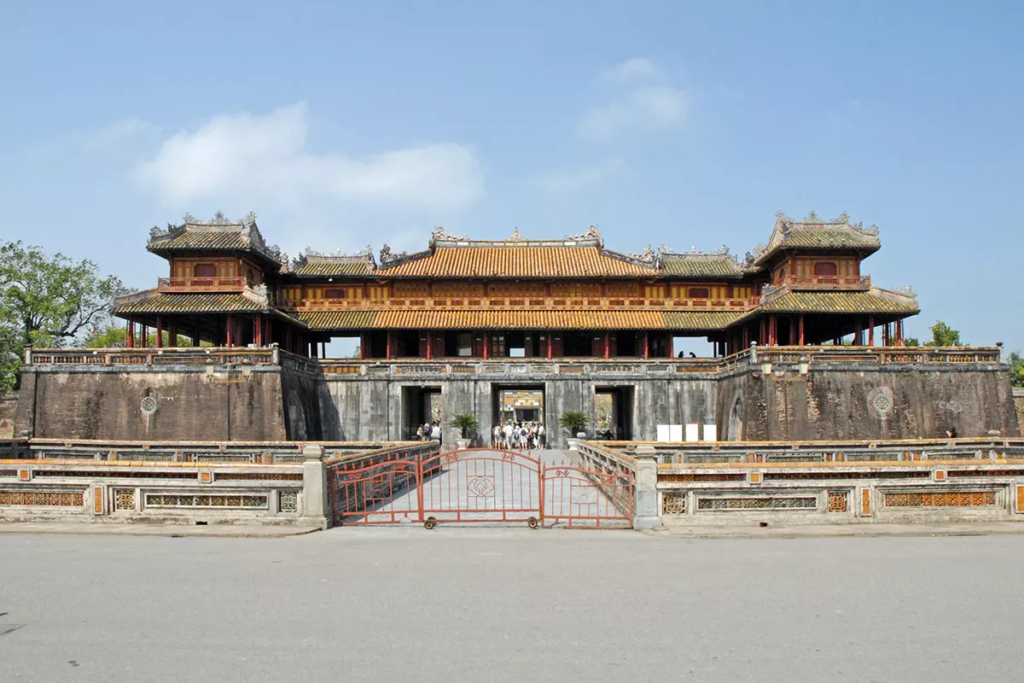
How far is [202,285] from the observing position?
120 feet

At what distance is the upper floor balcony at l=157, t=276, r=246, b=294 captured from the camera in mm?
36375

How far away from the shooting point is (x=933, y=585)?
8.52 metres

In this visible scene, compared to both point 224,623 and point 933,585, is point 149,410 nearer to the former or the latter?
point 224,623

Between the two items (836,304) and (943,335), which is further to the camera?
(943,335)

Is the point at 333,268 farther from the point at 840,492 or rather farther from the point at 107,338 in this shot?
the point at 840,492

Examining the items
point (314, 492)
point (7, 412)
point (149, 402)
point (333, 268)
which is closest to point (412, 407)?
point (333, 268)

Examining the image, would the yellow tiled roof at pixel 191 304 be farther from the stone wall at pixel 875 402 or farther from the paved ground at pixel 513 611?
the paved ground at pixel 513 611

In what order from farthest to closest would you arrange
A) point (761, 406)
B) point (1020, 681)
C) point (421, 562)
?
1. point (761, 406)
2. point (421, 562)
3. point (1020, 681)

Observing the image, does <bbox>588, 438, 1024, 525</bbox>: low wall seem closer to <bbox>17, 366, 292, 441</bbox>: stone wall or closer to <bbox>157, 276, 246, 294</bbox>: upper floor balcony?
<bbox>17, 366, 292, 441</bbox>: stone wall

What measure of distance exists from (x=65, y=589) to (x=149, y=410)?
2690 cm

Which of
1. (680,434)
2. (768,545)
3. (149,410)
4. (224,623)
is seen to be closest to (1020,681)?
(768,545)

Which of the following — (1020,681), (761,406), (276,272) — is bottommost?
(1020,681)

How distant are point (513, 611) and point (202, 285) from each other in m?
33.0

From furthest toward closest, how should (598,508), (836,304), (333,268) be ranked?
(333,268)
(836,304)
(598,508)
